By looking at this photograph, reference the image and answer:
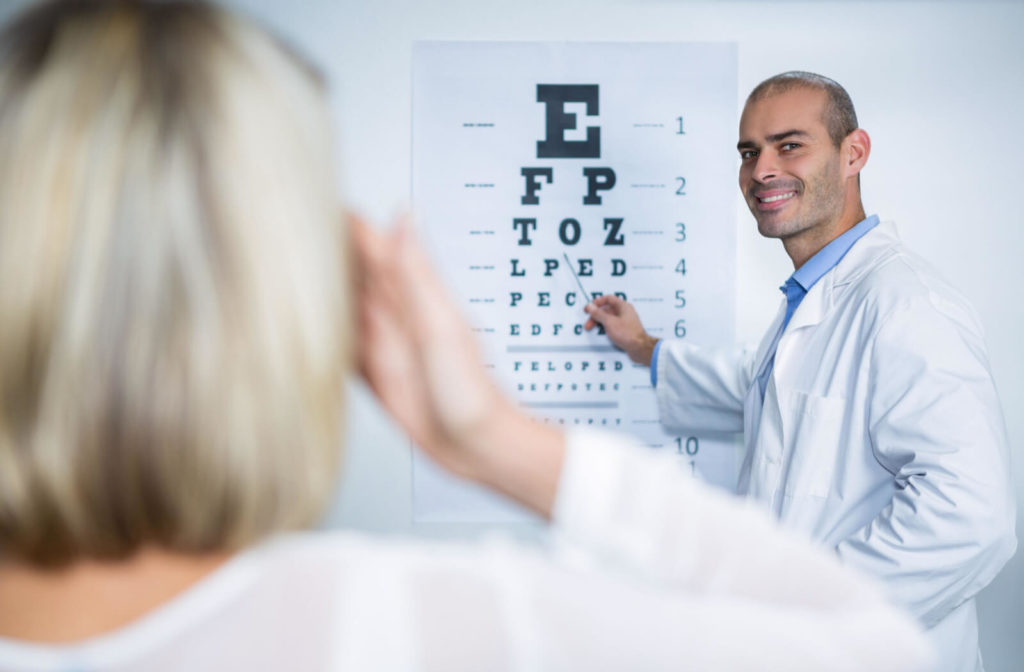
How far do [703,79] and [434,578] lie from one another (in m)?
1.26

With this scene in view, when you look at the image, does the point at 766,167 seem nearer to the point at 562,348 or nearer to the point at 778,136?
the point at 778,136

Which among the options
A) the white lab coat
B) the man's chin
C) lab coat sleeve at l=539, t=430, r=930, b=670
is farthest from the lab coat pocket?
lab coat sleeve at l=539, t=430, r=930, b=670

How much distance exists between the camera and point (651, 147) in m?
1.46

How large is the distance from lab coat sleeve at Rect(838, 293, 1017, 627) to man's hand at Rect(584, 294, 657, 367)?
1.38 ft

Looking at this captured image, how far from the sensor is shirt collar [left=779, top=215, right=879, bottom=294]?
133 centimetres

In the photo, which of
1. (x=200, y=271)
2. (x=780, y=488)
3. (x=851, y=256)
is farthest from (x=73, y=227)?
(x=851, y=256)

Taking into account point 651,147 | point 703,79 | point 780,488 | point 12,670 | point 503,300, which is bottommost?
point 780,488

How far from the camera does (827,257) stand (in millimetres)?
1335

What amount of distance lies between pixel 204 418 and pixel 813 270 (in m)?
1.17

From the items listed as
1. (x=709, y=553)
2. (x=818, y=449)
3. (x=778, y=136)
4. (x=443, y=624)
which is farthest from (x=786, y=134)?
(x=443, y=624)

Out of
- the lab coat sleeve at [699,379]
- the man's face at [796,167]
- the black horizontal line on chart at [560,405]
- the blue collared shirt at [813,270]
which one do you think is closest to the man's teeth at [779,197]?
the man's face at [796,167]

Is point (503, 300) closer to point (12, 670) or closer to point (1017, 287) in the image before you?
point (1017, 287)

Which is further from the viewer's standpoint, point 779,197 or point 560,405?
point 560,405

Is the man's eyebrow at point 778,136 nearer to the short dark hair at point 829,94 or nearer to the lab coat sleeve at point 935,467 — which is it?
the short dark hair at point 829,94
